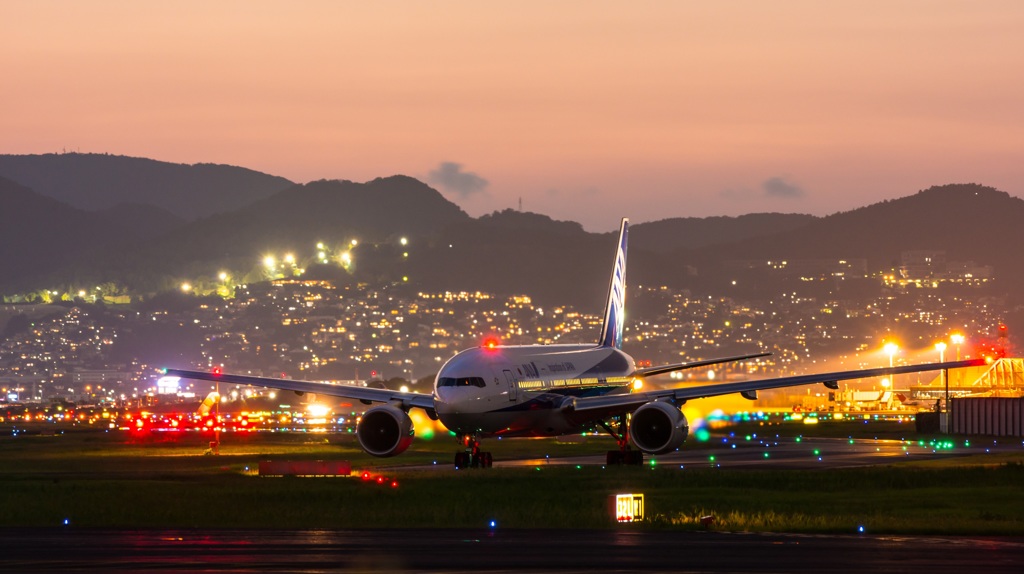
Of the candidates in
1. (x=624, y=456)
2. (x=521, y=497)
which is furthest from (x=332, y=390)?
(x=521, y=497)

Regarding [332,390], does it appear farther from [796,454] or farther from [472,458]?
[796,454]

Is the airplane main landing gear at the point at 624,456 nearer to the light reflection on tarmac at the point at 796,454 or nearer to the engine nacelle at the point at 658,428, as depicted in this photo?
the light reflection on tarmac at the point at 796,454

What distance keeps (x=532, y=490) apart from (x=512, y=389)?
10326 millimetres

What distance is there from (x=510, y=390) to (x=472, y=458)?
8.68ft

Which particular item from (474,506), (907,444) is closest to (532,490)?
(474,506)

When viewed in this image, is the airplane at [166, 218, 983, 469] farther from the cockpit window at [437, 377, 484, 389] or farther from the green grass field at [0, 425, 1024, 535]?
the green grass field at [0, 425, 1024, 535]

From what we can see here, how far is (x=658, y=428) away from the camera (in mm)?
53812

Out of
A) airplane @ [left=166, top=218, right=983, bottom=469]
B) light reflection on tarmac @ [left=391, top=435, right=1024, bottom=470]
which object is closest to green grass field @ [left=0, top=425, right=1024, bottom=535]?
airplane @ [left=166, top=218, right=983, bottom=469]

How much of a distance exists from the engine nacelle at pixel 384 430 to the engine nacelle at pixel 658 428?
759 cm

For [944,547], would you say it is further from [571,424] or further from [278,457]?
[278,457]

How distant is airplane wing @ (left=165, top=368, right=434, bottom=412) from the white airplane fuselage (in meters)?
1.83

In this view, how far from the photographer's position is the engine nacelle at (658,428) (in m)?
53.0

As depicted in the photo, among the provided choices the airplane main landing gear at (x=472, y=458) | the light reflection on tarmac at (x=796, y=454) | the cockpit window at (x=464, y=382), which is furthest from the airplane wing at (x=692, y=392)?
the cockpit window at (x=464, y=382)

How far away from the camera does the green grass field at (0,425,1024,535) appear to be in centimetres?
3584
